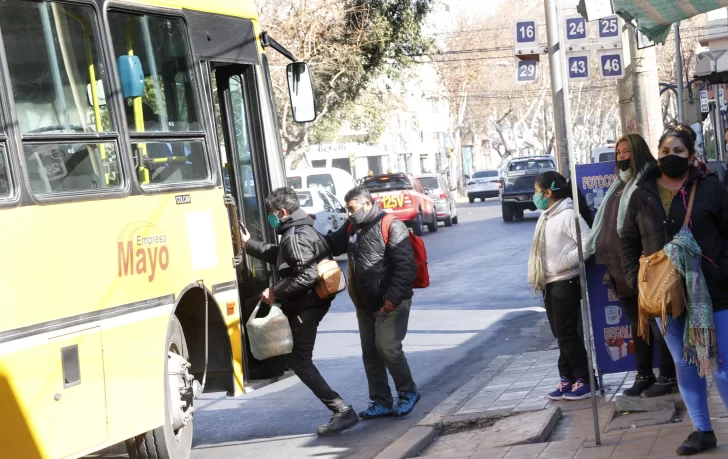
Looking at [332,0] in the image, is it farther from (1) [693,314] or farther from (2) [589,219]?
(1) [693,314]

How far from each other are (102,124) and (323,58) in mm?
26676

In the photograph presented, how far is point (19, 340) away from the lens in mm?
4918

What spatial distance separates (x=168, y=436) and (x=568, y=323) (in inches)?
126

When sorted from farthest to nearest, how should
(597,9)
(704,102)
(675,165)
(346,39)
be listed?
(346,39), (704,102), (597,9), (675,165)

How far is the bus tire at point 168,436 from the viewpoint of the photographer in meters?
6.29

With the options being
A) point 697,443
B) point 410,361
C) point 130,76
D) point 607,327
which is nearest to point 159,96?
point 130,76

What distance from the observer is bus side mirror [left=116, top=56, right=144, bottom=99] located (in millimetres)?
6125

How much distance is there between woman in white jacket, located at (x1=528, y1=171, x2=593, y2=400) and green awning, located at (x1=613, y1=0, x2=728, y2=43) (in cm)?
176

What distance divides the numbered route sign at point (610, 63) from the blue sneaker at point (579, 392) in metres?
4.05

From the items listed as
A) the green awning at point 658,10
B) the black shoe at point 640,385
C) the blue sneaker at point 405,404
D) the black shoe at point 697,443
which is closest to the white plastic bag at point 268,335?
the blue sneaker at point 405,404

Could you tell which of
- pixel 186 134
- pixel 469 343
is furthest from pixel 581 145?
pixel 186 134

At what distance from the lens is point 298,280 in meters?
7.72

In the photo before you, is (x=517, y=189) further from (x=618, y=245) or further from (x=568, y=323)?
(x=618, y=245)

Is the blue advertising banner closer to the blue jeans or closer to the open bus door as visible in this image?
the blue jeans
